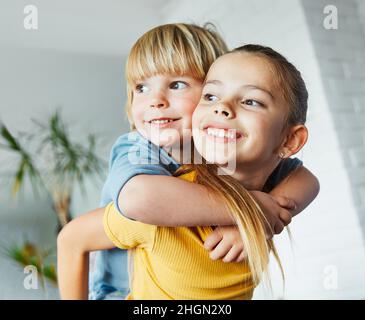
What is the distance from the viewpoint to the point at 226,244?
107 cm

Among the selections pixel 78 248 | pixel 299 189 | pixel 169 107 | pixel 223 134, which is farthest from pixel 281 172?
pixel 78 248

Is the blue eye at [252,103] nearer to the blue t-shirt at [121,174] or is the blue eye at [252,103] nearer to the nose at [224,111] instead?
the nose at [224,111]

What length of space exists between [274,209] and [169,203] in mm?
229

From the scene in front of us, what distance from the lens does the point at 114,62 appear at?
122cm

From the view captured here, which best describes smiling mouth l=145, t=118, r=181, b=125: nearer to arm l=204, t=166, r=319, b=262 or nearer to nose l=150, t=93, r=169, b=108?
nose l=150, t=93, r=169, b=108

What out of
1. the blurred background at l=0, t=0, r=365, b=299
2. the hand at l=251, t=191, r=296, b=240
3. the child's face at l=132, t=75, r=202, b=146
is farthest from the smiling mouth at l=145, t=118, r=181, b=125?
the hand at l=251, t=191, r=296, b=240

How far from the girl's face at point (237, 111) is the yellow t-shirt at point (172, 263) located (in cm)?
9

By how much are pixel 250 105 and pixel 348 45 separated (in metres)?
0.49

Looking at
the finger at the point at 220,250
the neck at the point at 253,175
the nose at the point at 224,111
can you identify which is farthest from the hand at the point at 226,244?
the nose at the point at 224,111

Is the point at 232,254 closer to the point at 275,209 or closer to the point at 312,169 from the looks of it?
the point at 275,209

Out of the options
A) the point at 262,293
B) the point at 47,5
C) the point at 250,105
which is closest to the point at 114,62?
the point at 47,5

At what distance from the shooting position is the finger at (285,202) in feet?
3.71

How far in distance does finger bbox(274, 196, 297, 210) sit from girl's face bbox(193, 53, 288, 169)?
0.10 metres

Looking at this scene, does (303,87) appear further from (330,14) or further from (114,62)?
(114,62)
